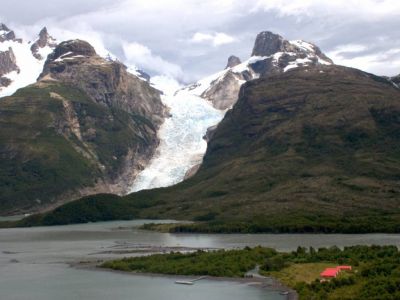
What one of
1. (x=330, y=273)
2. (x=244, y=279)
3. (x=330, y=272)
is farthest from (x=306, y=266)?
(x=330, y=273)

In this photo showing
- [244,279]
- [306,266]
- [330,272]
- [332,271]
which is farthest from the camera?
[306,266]

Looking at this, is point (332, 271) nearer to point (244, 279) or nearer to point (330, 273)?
point (330, 273)

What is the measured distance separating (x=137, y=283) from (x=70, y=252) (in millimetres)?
60836

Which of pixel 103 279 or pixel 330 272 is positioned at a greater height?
pixel 330 272

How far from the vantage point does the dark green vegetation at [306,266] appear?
10819 centimetres

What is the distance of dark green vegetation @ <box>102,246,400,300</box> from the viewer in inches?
4259

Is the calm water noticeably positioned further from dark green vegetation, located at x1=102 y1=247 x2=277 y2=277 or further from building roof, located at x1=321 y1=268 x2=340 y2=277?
building roof, located at x1=321 y1=268 x2=340 y2=277

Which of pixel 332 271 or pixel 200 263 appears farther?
pixel 200 263

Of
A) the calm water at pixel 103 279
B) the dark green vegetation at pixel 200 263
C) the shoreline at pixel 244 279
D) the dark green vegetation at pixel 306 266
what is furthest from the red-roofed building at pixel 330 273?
the dark green vegetation at pixel 200 263

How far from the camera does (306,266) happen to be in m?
136

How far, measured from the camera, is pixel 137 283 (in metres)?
136

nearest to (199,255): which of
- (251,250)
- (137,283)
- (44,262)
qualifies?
(251,250)

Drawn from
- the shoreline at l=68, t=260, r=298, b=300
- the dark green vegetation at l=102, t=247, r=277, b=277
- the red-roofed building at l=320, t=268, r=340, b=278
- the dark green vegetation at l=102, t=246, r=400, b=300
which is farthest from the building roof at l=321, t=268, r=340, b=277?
the dark green vegetation at l=102, t=247, r=277, b=277

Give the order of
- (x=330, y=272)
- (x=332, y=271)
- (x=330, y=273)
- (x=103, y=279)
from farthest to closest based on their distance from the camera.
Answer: (x=103, y=279), (x=332, y=271), (x=330, y=272), (x=330, y=273)
